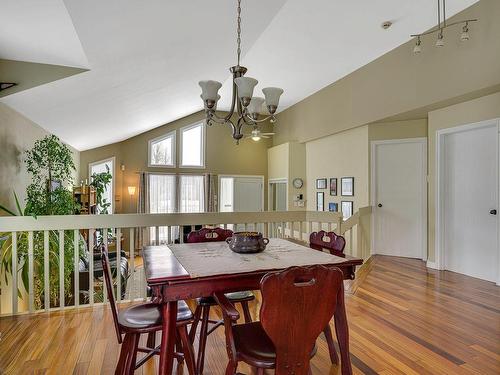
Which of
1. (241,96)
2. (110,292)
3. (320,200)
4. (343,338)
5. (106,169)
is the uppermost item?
(241,96)

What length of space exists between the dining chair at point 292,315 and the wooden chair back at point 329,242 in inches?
34.0

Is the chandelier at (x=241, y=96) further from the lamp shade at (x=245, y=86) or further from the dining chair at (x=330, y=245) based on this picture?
the dining chair at (x=330, y=245)

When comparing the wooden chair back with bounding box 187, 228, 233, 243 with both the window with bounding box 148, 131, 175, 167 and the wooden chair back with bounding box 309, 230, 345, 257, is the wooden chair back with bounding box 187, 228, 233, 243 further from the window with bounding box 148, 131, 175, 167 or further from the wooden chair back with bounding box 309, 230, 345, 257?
the window with bounding box 148, 131, 175, 167

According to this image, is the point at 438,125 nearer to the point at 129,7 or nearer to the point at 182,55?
the point at 182,55

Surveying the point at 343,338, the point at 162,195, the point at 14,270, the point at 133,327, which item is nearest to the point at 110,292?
the point at 133,327

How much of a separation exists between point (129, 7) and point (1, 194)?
2296 mm

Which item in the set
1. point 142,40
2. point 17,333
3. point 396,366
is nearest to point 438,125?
point 396,366

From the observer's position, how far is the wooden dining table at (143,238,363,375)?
1632 mm

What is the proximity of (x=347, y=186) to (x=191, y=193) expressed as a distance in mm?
4317

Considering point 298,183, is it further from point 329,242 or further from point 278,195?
point 329,242

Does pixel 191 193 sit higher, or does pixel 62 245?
pixel 191 193

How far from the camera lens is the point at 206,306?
81.7 inches

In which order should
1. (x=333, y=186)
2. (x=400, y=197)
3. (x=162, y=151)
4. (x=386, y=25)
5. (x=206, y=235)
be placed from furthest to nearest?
1. (x=162, y=151)
2. (x=333, y=186)
3. (x=400, y=197)
4. (x=386, y=25)
5. (x=206, y=235)

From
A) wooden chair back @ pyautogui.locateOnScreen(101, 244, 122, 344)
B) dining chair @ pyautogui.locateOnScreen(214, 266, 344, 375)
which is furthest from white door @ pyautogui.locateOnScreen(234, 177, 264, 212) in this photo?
dining chair @ pyautogui.locateOnScreen(214, 266, 344, 375)
